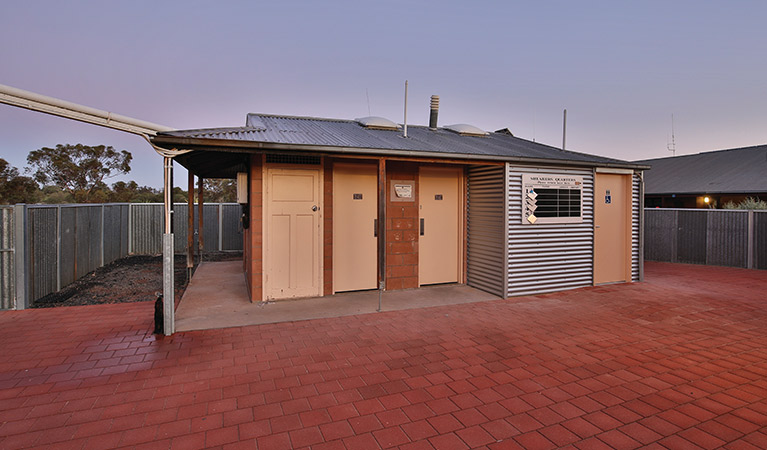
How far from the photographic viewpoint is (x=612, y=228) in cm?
745

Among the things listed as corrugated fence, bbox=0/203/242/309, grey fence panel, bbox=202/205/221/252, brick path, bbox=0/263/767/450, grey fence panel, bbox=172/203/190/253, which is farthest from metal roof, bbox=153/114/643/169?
grey fence panel, bbox=172/203/190/253

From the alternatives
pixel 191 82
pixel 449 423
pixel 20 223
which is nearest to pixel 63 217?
pixel 20 223

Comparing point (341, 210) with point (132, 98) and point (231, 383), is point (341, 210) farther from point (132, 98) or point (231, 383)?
point (132, 98)

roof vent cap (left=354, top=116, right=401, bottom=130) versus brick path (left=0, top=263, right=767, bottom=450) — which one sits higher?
roof vent cap (left=354, top=116, right=401, bottom=130)

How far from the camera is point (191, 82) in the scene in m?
12.3

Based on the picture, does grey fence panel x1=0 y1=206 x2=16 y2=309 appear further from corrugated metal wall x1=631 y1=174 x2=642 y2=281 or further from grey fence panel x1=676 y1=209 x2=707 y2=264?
grey fence panel x1=676 y1=209 x2=707 y2=264

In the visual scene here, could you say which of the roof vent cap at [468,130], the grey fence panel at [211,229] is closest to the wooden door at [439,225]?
the roof vent cap at [468,130]

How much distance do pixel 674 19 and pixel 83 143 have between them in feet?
86.1

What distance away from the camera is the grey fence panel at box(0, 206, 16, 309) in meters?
5.20

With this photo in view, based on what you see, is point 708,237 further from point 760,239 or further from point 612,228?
point 612,228

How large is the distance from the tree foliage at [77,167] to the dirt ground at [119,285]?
12843 millimetres

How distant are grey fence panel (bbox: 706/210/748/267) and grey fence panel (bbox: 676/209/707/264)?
12 centimetres

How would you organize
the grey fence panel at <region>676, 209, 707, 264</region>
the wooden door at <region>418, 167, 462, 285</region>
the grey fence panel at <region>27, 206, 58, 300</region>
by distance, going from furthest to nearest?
the grey fence panel at <region>676, 209, 707, 264</region>
the wooden door at <region>418, 167, 462, 285</region>
the grey fence panel at <region>27, 206, 58, 300</region>

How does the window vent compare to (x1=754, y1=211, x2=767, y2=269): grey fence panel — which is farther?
(x1=754, y1=211, x2=767, y2=269): grey fence panel
